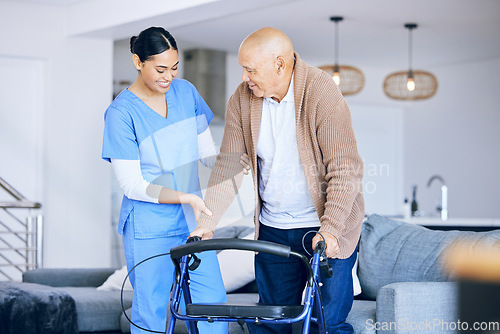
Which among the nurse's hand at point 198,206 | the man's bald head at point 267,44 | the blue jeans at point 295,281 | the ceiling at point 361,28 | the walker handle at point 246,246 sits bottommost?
the blue jeans at point 295,281

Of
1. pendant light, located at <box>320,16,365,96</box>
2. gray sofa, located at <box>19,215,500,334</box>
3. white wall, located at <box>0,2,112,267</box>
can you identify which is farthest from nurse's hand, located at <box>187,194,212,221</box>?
pendant light, located at <box>320,16,365,96</box>

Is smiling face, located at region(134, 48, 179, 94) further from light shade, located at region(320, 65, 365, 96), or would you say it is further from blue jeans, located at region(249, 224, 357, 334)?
light shade, located at region(320, 65, 365, 96)

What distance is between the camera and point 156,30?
6.62ft

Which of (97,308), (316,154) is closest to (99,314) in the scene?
→ (97,308)

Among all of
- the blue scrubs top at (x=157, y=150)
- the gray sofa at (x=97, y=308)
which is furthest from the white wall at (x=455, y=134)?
the blue scrubs top at (x=157, y=150)

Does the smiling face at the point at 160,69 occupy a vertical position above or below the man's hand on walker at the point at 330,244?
above

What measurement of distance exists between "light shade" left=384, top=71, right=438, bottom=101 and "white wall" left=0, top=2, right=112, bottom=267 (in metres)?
2.89

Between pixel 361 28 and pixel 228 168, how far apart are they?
4766mm

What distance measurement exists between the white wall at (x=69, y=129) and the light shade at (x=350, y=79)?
230 centimetres

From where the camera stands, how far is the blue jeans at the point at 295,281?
77.7 inches

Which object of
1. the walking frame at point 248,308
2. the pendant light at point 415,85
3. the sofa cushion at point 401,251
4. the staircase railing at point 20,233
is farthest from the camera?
the pendant light at point 415,85

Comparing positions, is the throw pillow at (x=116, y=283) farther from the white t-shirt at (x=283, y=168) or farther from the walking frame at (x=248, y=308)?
the walking frame at (x=248, y=308)

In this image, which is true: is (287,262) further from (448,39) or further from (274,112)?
(448,39)

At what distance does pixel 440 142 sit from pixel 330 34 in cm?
245
